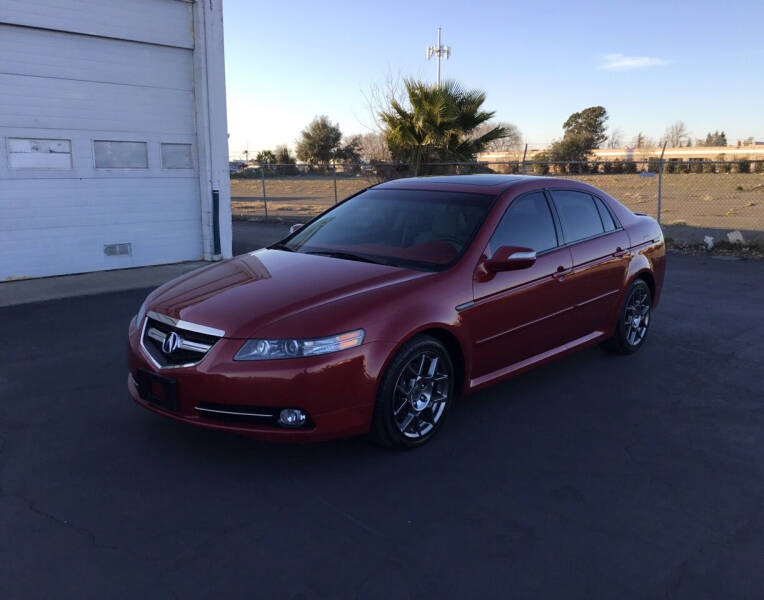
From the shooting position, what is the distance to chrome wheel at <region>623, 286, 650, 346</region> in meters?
5.83

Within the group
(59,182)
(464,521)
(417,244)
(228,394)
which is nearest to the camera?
(464,521)

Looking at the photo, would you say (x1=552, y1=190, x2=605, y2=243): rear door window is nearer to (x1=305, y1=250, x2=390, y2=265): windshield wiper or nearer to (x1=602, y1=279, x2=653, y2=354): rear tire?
(x1=602, y1=279, x2=653, y2=354): rear tire

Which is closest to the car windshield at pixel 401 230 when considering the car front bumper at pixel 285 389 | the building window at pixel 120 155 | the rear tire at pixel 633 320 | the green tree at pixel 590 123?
the car front bumper at pixel 285 389

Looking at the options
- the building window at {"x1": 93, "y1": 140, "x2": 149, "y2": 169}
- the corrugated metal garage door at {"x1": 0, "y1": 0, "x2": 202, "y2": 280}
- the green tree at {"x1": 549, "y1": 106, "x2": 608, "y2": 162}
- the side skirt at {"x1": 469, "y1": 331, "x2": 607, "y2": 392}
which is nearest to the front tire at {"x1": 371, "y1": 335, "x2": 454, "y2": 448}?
the side skirt at {"x1": 469, "y1": 331, "x2": 607, "y2": 392}

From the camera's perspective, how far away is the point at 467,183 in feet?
16.4

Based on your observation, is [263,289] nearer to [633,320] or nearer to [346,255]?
[346,255]

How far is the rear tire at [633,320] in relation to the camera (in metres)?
5.73

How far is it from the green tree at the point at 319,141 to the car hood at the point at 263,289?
168ft

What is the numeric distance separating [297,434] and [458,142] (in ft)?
42.9

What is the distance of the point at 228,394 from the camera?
351cm

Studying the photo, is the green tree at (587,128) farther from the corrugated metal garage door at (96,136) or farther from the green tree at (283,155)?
the corrugated metal garage door at (96,136)

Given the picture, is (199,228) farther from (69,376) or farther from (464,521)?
(464,521)

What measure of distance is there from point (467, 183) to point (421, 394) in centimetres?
181

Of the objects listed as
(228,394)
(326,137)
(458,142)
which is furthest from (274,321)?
(326,137)
